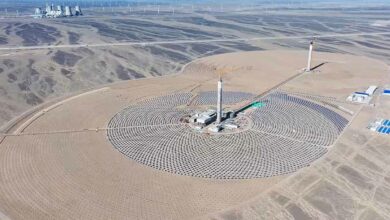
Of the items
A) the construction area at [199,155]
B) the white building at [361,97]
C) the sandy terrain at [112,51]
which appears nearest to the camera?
the construction area at [199,155]

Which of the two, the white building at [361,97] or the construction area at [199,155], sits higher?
the white building at [361,97]

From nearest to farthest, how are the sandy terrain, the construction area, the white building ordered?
the construction area < the white building < the sandy terrain

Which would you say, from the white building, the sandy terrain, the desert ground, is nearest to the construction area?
the desert ground

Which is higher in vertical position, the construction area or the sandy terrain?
the sandy terrain

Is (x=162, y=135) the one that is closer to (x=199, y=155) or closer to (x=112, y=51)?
(x=199, y=155)

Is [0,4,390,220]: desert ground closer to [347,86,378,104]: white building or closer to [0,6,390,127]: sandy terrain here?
[0,6,390,127]: sandy terrain

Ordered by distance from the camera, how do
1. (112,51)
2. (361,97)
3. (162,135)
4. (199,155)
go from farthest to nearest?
(112,51), (361,97), (162,135), (199,155)

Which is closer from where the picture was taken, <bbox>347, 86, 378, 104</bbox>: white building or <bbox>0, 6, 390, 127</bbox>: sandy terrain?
<bbox>347, 86, 378, 104</bbox>: white building

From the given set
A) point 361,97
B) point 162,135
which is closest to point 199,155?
point 162,135

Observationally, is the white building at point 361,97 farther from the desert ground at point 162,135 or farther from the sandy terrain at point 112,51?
the sandy terrain at point 112,51

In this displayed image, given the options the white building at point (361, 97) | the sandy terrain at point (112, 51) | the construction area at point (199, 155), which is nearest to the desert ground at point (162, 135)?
the construction area at point (199, 155)
